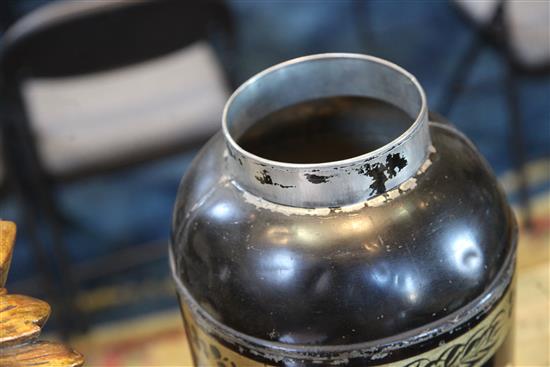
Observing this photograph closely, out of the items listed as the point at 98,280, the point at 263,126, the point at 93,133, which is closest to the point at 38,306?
the point at 263,126

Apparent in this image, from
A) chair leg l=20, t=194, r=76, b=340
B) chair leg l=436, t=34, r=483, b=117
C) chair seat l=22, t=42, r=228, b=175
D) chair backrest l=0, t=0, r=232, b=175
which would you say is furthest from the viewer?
chair leg l=436, t=34, r=483, b=117

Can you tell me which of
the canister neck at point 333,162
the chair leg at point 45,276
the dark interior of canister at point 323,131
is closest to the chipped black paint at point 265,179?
the canister neck at point 333,162

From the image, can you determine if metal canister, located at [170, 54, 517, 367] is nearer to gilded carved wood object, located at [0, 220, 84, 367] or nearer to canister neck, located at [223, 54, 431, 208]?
canister neck, located at [223, 54, 431, 208]

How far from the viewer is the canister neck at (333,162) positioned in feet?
2.39

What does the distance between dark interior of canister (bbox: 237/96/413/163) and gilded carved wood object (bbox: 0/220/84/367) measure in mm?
322

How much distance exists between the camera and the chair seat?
1.71 m

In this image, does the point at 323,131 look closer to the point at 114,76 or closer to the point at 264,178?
the point at 264,178

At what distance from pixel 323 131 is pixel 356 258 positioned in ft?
0.77

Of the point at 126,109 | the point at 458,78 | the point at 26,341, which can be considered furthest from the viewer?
the point at 458,78

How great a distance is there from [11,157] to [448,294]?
129 centimetres

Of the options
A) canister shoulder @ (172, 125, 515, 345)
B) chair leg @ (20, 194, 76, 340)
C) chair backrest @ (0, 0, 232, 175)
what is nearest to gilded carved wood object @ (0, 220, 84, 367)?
canister shoulder @ (172, 125, 515, 345)

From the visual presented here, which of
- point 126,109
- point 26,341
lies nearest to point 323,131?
point 26,341

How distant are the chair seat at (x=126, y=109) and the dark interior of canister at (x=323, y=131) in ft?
2.58

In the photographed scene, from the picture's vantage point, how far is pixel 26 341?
0.62m
